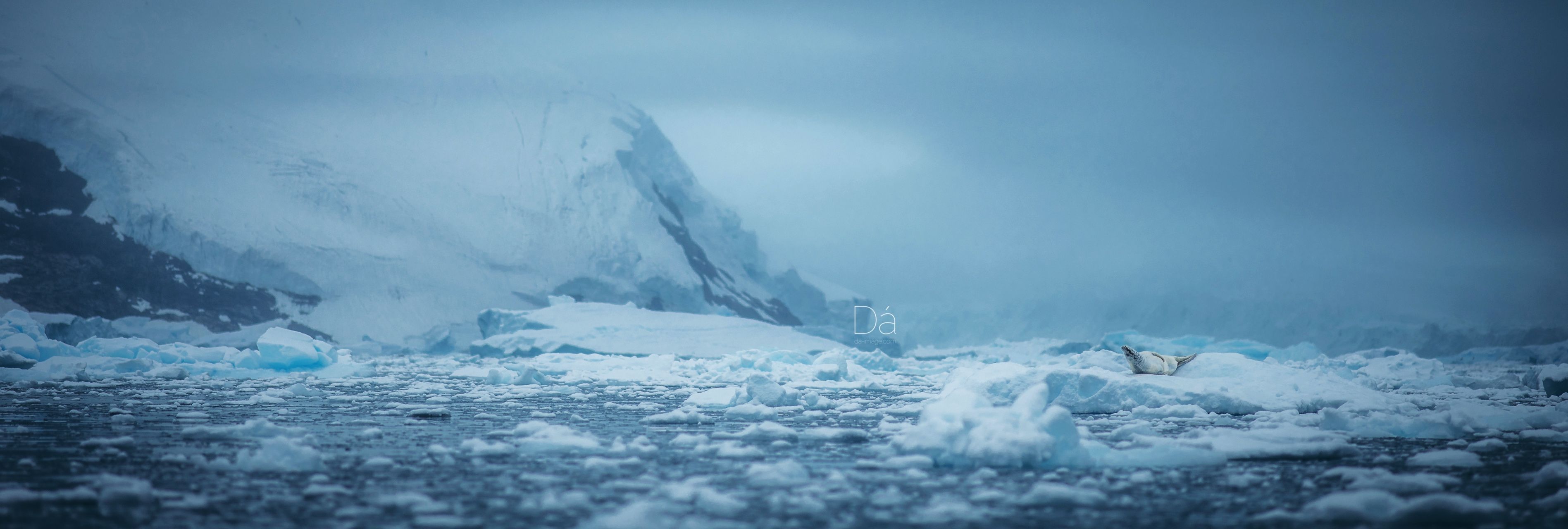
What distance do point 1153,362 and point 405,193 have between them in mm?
40300

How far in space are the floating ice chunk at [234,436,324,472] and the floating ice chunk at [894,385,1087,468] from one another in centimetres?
349

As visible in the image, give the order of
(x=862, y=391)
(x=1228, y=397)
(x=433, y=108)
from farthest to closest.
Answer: (x=433, y=108), (x=862, y=391), (x=1228, y=397)

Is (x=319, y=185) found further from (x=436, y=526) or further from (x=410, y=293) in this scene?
(x=436, y=526)

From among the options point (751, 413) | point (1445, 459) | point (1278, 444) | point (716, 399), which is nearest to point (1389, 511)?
point (1278, 444)

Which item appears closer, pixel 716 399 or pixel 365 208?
pixel 716 399

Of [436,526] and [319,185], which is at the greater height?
[319,185]

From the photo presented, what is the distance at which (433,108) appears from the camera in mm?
52031

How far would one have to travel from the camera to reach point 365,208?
43.4 m

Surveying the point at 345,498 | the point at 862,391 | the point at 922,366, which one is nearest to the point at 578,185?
the point at 922,366

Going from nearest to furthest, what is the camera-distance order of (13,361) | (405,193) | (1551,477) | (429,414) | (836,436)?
(1551,477) < (836,436) < (429,414) < (13,361) < (405,193)

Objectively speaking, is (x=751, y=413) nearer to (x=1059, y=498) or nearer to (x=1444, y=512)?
(x=1059, y=498)

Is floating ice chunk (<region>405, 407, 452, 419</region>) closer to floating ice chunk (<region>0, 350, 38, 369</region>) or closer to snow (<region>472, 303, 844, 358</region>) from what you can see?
floating ice chunk (<region>0, 350, 38, 369</region>)

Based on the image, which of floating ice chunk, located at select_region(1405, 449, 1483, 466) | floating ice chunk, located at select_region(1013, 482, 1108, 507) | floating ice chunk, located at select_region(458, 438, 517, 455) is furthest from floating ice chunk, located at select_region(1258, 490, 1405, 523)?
floating ice chunk, located at select_region(458, 438, 517, 455)

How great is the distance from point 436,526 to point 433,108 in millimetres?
51978
